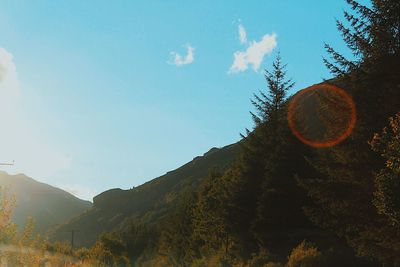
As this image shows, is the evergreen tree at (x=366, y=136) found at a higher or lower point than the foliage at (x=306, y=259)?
higher

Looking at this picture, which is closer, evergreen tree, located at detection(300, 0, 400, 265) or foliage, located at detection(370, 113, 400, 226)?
foliage, located at detection(370, 113, 400, 226)

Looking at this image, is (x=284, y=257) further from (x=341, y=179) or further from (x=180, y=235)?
(x=180, y=235)

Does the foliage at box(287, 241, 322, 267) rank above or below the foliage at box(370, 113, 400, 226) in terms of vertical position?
below

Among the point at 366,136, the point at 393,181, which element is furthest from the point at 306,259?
the point at 393,181

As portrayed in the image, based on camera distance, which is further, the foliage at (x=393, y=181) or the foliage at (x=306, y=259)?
the foliage at (x=306, y=259)

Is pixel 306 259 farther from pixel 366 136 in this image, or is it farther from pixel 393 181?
pixel 393 181

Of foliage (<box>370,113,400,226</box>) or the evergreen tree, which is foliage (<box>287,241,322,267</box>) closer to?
the evergreen tree

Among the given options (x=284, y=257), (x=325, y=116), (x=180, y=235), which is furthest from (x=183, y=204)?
(x=325, y=116)

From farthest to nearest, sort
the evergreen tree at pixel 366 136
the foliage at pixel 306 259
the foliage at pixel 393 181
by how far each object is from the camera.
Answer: the foliage at pixel 306 259, the evergreen tree at pixel 366 136, the foliage at pixel 393 181

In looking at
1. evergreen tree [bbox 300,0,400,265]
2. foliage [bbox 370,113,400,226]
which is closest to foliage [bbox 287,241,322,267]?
evergreen tree [bbox 300,0,400,265]

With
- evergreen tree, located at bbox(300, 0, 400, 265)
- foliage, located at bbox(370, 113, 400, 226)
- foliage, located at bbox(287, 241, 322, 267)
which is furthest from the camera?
foliage, located at bbox(287, 241, 322, 267)

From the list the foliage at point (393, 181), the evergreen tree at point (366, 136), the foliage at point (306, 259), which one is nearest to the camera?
the foliage at point (393, 181)

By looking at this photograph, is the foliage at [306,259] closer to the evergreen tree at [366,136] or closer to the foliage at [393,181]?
the evergreen tree at [366,136]

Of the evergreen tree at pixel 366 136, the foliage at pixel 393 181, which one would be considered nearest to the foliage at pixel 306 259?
the evergreen tree at pixel 366 136
